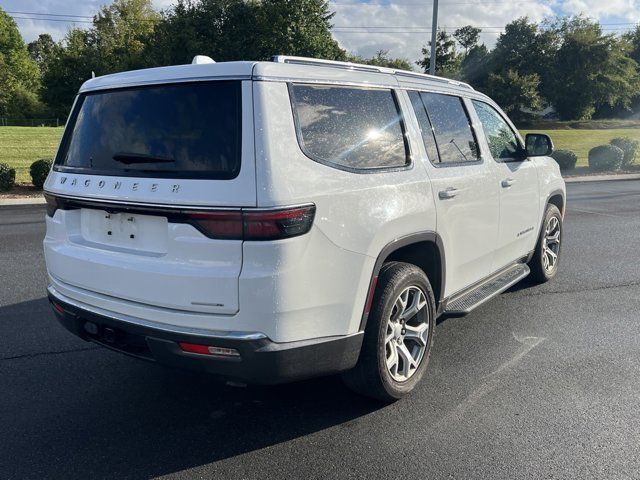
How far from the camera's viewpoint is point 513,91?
184 feet

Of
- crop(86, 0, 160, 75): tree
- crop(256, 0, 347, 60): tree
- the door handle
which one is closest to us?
the door handle

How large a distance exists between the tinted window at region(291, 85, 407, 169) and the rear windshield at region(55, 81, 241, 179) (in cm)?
37

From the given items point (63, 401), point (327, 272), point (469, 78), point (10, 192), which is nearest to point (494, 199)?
point (327, 272)

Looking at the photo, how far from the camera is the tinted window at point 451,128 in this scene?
3.96 meters

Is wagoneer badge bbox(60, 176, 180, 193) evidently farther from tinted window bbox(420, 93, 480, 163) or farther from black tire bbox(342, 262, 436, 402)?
tinted window bbox(420, 93, 480, 163)

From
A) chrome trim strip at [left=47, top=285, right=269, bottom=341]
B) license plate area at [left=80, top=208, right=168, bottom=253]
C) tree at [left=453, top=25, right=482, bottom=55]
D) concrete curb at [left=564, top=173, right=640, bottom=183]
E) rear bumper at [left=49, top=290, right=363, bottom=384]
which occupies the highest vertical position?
tree at [left=453, top=25, right=482, bottom=55]

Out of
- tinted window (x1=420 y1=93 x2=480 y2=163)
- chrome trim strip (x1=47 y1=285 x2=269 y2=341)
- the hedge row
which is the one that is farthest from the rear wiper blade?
the hedge row

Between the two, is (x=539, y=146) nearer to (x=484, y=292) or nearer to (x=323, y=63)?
(x=484, y=292)

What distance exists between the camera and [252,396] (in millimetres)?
3654

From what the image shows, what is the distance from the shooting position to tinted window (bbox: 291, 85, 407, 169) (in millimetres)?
2918

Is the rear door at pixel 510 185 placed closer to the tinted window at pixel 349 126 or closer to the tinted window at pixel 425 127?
the tinted window at pixel 425 127

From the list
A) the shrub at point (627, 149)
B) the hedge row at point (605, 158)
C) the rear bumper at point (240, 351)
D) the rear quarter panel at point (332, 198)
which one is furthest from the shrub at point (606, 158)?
the rear bumper at point (240, 351)

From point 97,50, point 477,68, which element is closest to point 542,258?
point 97,50

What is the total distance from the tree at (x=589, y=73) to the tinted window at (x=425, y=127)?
65719 millimetres
